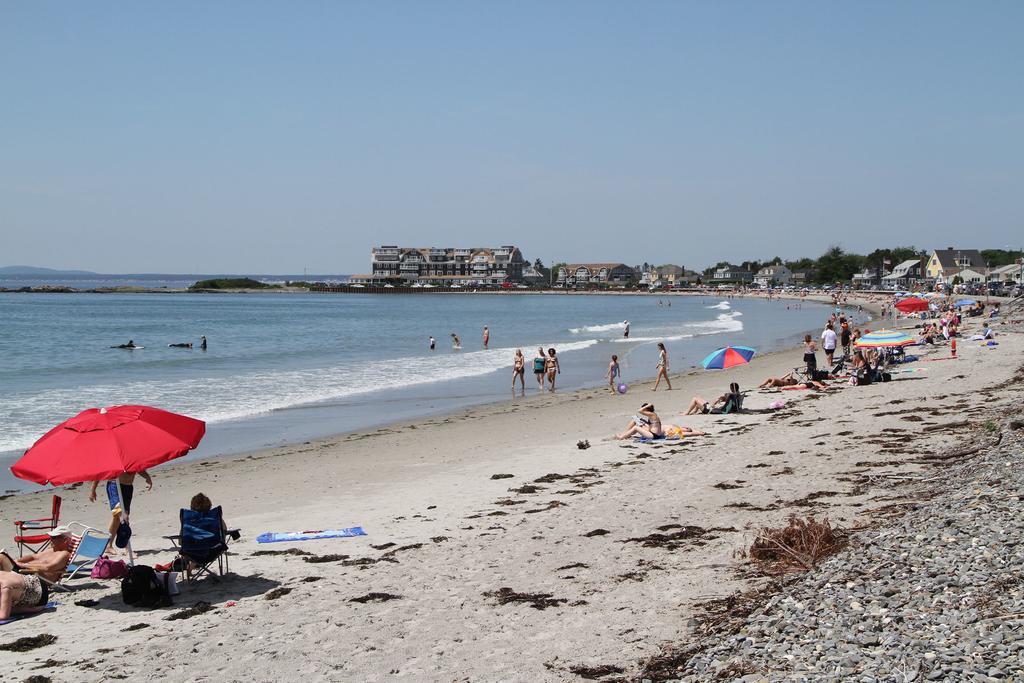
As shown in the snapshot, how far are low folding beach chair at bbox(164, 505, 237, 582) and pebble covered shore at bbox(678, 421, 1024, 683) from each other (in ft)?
16.8

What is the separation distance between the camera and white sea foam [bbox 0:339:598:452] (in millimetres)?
23516

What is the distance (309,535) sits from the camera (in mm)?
10461

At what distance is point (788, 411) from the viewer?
18.8 m

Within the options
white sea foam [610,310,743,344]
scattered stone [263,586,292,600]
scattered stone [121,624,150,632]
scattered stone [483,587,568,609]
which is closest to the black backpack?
scattered stone [121,624,150,632]

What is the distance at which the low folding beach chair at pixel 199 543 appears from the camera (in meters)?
8.85

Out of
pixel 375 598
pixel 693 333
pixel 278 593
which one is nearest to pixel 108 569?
pixel 278 593

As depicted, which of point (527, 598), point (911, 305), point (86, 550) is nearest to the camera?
point (527, 598)

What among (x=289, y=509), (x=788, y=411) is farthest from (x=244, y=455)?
(x=788, y=411)

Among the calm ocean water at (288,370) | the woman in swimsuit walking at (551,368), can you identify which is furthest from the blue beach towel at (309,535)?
the woman in swimsuit walking at (551,368)

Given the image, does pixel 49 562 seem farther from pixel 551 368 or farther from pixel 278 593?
pixel 551 368

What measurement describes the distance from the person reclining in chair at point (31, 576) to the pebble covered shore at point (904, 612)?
601 cm

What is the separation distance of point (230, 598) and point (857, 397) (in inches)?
610

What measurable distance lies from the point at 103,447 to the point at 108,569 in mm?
1663

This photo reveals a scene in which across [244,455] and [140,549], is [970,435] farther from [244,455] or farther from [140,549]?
[244,455]
